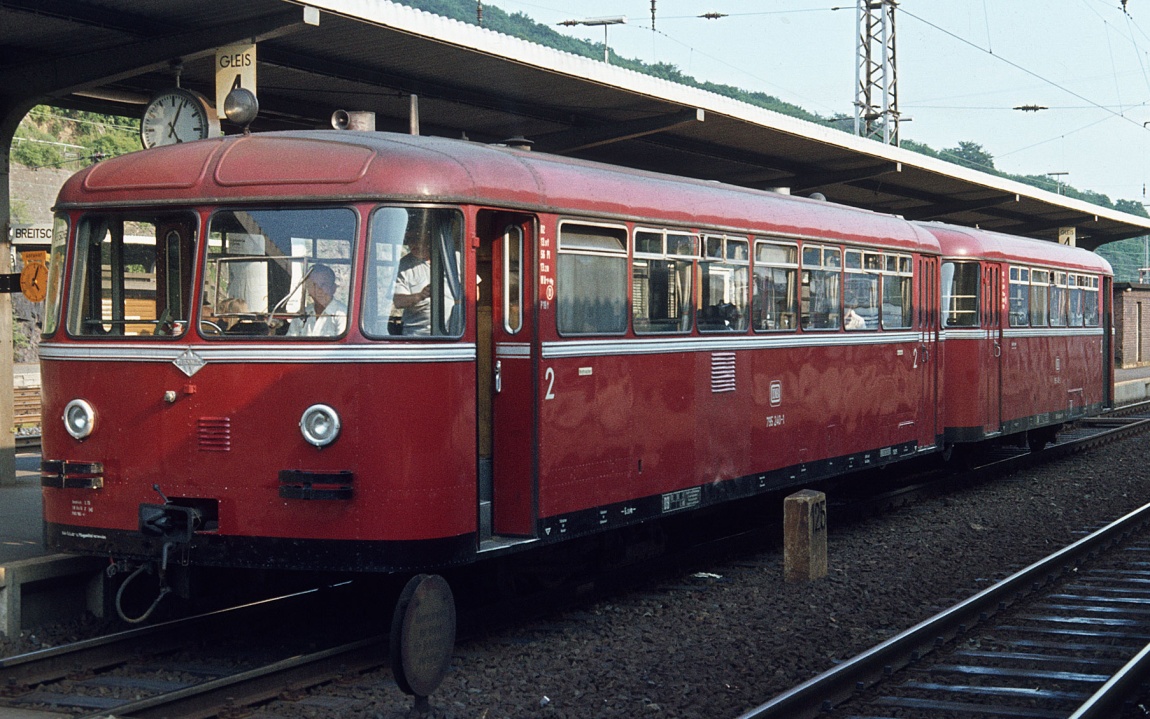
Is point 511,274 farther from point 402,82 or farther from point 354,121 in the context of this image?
point 402,82

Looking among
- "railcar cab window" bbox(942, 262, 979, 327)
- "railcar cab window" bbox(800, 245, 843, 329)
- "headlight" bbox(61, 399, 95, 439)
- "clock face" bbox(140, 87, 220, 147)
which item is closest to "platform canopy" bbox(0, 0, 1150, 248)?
"clock face" bbox(140, 87, 220, 147)

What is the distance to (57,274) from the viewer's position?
822cm

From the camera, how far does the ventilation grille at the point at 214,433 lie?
754 centimetres

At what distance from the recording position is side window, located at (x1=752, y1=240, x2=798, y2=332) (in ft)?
36.4

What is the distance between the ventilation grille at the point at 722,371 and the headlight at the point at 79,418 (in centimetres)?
467

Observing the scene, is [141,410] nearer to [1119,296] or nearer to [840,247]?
[840,247]

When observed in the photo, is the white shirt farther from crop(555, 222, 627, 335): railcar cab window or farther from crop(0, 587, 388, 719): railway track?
crop(0, 587, 388, 719): railway track

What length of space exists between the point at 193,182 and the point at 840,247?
6.78 meters

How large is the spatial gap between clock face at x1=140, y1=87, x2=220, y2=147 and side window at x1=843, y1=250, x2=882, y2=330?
6.02 meters

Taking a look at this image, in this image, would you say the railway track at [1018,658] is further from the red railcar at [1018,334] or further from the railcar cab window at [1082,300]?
the railcar cab window at [1082,300]

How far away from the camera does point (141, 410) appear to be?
774 centimetres

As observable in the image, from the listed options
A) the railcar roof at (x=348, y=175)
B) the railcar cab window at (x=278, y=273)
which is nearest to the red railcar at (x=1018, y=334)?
the railcar roof at (x=348, y=175)

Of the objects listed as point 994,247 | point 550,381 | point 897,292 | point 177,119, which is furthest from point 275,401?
point 994,247

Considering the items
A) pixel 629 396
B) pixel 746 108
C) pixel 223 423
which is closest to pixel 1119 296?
pixel 746 108
